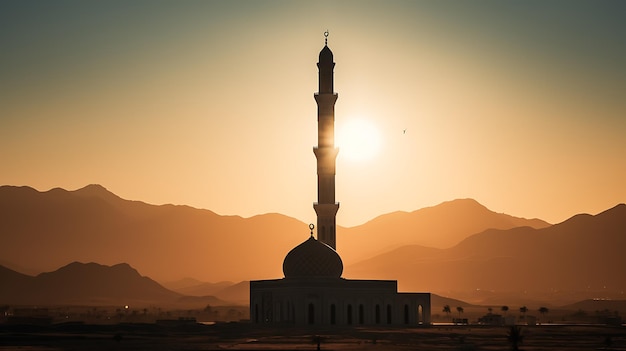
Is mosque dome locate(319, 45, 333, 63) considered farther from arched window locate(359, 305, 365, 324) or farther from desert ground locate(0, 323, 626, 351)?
desert ground locate(0, 323, 626, 351)

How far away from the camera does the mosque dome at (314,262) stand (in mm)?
124000

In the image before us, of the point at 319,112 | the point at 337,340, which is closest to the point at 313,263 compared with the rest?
the point at 319,112

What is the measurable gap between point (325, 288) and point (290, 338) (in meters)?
22.8

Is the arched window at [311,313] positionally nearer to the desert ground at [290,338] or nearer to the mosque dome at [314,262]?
the mosque dome at [314,262]

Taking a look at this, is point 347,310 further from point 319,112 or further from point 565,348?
point 565,348

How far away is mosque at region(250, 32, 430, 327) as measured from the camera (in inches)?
4806

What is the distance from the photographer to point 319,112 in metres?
130

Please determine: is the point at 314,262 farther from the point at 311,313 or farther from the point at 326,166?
the point at 326,166

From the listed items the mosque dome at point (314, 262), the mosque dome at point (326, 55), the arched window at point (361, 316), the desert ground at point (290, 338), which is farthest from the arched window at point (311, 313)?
the mosque dome at point (326, 55)

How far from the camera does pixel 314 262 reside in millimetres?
124000

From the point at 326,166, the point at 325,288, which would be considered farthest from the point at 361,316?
the point at 326,166

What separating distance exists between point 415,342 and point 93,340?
27896 millimetres

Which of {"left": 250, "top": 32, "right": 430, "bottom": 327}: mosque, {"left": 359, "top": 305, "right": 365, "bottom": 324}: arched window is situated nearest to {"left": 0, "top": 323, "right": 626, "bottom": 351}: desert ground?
{"left": 250, "top": 32, "right": 430, "bottom": 327}: mosque

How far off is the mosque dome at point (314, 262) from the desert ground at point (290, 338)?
8308 mm
